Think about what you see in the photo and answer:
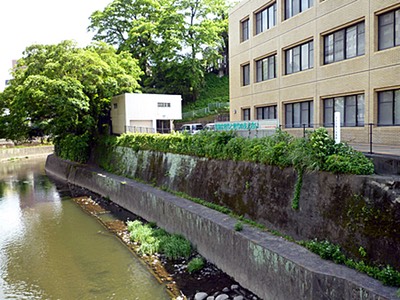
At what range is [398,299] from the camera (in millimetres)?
6051

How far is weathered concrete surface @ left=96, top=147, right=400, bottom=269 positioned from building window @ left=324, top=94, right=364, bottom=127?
629 centimetres

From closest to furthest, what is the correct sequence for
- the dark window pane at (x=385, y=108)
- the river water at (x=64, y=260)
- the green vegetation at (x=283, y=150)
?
the green vegetation at (x=283, y=150)
the river water at (x=64, y=260)
the dark window pane at (x=385, y=108)

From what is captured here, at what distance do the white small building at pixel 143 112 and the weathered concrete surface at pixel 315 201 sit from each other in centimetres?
1446

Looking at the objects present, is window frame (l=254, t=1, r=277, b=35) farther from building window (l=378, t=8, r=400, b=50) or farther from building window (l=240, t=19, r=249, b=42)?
building window (l=378, t=8, r=400, b=50)

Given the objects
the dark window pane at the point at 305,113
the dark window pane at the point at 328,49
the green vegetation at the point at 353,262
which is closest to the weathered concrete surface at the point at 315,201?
the green vegetation at the point at 353,262

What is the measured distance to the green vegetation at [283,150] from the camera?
28.9ft

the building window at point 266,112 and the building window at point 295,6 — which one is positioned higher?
the building window at point 295,6

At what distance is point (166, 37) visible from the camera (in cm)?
4244

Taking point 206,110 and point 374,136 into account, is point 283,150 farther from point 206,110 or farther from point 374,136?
point 206,110

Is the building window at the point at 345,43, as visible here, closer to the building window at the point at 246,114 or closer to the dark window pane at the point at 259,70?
the dark window pane at the point at 259,70

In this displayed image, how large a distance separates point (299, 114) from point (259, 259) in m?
11.8

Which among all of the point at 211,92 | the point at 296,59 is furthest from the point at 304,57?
the point at 211,92

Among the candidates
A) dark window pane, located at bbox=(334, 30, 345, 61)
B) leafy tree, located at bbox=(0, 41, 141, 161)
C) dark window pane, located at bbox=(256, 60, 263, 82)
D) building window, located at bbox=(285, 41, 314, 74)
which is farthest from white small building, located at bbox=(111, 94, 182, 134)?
dark window pane, located at bbox=(334, 30, 345, 61)

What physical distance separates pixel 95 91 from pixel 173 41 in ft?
56.6
